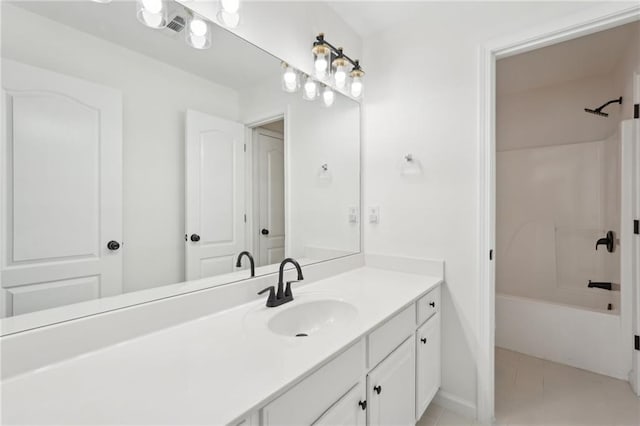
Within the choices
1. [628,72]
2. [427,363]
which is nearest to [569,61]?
[628,72]

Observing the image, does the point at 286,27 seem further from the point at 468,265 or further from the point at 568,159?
the point at 568,159

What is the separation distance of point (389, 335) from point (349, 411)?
334 mm

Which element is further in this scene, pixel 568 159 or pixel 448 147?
pixel 568 159

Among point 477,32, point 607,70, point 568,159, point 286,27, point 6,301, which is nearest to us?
point 6,301

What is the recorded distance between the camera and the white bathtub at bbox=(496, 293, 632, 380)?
201 cm

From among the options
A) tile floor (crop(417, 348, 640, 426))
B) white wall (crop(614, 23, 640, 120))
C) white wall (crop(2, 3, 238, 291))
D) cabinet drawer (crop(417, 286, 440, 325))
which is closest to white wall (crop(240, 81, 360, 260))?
white wall (crop(2, 3, 238, 291))

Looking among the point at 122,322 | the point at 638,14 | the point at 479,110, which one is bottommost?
the point at 122,322

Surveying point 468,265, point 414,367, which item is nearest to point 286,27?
point 468,265

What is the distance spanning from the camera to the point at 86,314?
874 mm

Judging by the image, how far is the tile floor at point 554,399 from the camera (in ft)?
5.40

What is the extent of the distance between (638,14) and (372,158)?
137cm

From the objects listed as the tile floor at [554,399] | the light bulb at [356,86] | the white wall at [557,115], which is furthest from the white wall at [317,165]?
the white wall at [557,115]

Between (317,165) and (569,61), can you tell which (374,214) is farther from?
(569,61)

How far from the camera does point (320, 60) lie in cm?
167
